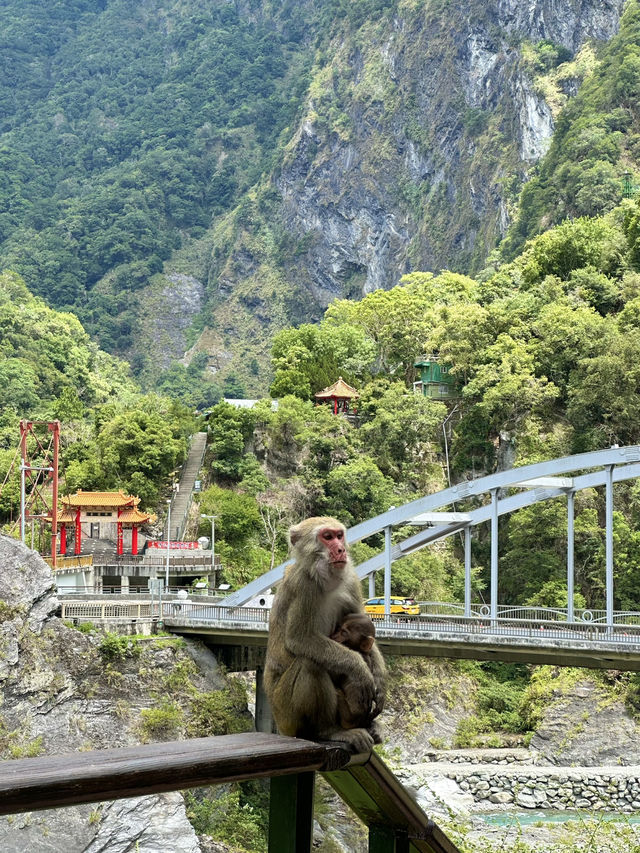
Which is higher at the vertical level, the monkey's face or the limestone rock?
the monkey's face

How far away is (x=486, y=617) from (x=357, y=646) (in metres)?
21.9

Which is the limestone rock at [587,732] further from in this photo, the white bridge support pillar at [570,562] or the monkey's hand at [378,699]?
the monkey's hand at [378,699]

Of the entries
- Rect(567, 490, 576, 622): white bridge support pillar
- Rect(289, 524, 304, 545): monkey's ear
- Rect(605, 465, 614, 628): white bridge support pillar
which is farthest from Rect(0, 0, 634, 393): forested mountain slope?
Rect(289, 524, 304, 545): monkey's ear

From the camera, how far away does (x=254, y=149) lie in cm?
13812

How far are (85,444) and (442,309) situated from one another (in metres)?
16.8

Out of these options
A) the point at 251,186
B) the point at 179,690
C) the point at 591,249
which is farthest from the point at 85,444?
the point at 251,186

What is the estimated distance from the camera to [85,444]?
46156mm

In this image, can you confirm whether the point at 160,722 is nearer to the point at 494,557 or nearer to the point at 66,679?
the point at 66,679

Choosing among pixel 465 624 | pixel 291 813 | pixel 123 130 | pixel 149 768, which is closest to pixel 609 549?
pixel 465 624

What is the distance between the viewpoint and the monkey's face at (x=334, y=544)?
3.77 meters

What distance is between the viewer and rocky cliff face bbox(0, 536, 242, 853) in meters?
24.6

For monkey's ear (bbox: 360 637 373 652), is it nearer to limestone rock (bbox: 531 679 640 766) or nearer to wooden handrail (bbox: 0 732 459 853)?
wooden handrail (bbox: 0 732 459 853)

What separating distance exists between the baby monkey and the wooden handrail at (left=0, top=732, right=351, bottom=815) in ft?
3.11

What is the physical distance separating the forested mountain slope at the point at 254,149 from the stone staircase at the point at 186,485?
131ft
